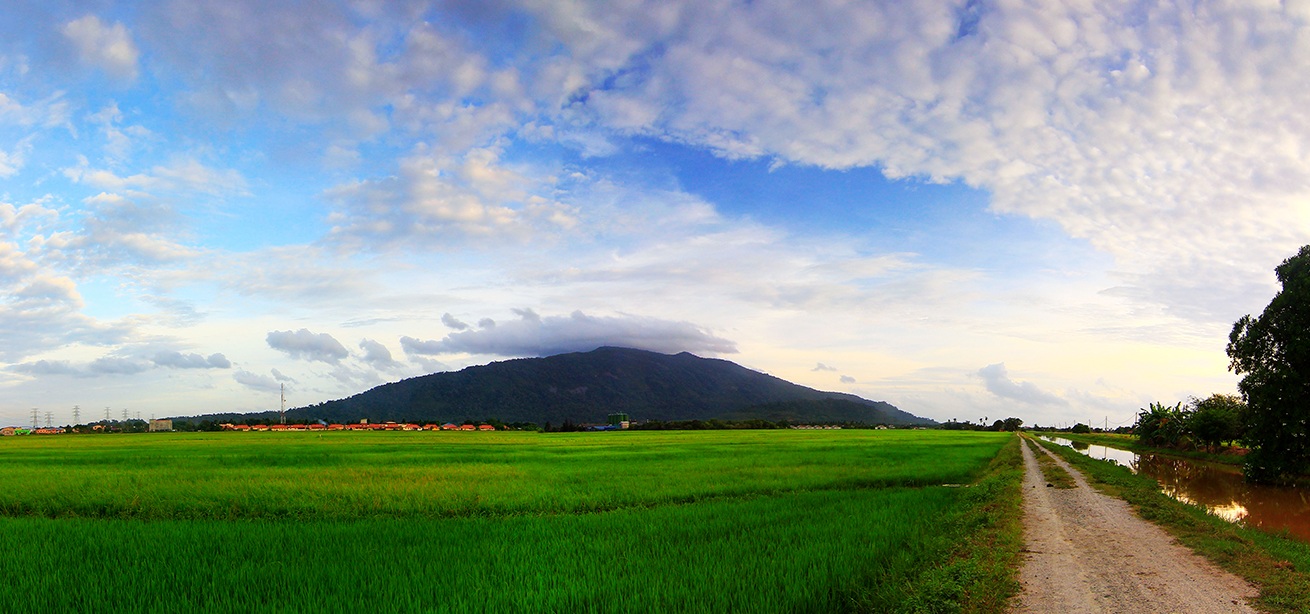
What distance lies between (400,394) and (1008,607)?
7544 inches

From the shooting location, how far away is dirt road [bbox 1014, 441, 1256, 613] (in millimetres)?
7195

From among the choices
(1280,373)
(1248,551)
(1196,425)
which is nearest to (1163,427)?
(1196,425)

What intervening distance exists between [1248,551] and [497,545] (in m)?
11.6

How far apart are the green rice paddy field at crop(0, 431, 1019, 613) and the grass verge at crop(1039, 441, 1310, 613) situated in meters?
2.72

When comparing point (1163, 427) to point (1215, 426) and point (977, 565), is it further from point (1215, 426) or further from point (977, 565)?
point (977, 565)

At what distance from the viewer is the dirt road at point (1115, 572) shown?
720 centimetres

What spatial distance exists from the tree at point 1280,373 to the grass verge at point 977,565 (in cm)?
1533

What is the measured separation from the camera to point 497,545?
9531mm

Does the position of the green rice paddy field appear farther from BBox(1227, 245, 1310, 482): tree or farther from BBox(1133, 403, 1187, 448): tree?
BBox(1133, 403, 1187, 448): tree

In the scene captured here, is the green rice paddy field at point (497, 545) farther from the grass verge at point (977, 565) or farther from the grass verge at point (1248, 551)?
the grass verge at point (1248, 551)

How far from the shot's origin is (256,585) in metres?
7.46

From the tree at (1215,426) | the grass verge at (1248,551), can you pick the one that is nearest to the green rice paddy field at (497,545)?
the grass verge at (1248,551)

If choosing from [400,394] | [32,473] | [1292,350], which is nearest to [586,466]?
[32,473]

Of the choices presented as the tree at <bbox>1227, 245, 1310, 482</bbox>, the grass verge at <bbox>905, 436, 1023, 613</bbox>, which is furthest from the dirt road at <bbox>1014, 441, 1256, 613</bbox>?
the tree at <bbox>1227, 245, 1310, 482</bbox>
